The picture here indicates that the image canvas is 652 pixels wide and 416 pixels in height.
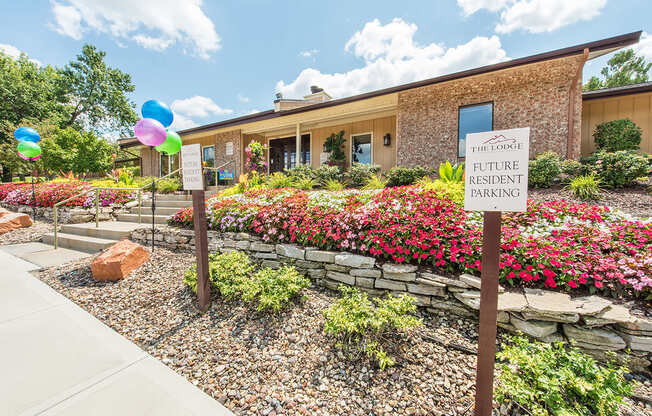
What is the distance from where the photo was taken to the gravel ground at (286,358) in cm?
163

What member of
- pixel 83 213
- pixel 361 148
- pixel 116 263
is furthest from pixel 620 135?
pixel 83 213

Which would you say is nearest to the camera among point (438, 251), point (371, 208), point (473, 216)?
point (438, 251)

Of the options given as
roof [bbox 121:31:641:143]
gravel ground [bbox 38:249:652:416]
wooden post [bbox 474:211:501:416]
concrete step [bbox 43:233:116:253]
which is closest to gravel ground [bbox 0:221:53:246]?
concrete step [bbox 43:233:116:253]

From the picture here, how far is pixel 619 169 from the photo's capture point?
14.9 feet

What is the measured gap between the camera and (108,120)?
22.3 m

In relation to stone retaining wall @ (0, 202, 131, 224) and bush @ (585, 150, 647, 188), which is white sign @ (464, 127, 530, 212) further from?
stone retaining wall @ (0, 202, 131, 224)

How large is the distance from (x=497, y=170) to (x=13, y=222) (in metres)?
10.8

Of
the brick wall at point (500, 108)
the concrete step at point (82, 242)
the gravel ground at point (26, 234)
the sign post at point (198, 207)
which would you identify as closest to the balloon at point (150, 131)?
the sign post at point (198, 207)

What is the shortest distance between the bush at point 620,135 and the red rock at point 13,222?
15.6 metres

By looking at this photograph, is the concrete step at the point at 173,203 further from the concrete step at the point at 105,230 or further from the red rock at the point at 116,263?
the red rock at the point at 116,263

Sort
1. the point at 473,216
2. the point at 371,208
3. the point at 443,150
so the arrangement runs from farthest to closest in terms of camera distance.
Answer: the point at 443,150
the point at 371,208
the point at 473,216

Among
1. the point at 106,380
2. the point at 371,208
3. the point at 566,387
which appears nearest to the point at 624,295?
the point at 566,387

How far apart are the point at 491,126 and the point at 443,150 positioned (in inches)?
52.0

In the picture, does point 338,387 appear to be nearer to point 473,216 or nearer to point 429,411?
point 429,411
